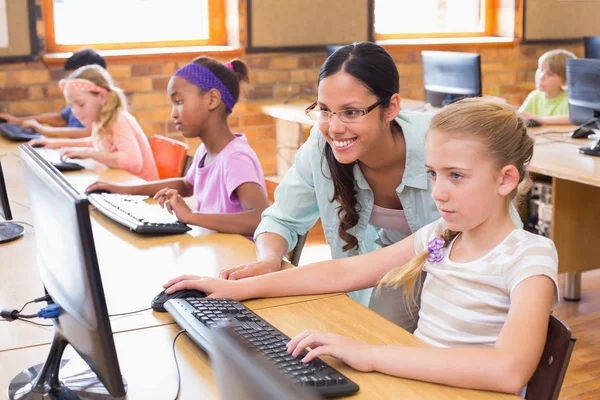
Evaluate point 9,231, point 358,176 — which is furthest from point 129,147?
point 358,176

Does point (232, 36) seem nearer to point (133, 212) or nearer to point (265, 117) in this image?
point (265, 117)

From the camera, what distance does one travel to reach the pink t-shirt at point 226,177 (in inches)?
94.5

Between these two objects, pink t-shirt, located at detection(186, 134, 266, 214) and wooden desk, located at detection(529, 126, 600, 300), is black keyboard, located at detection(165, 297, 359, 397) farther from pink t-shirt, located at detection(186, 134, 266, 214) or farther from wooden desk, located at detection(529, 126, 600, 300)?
wooden desk, located at detection(529, 126, 600, 300)

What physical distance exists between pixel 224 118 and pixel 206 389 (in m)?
1.48

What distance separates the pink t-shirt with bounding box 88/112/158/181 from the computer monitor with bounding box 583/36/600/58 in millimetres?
3356

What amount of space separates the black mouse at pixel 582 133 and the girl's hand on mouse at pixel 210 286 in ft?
8.37

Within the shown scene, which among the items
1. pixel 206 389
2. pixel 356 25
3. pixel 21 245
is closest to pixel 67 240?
pixel 206 389

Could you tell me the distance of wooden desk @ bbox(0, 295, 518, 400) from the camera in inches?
46.9

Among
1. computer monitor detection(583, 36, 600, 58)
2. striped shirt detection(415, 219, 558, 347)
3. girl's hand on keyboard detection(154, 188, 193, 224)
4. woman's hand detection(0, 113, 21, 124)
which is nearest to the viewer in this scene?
striped shirt detection(415, 219, 558, 347)

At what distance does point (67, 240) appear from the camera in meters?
1.06

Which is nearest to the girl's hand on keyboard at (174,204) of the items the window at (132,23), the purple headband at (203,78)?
the purple headband at (203,78)

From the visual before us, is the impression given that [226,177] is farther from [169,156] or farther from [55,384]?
[55,384]

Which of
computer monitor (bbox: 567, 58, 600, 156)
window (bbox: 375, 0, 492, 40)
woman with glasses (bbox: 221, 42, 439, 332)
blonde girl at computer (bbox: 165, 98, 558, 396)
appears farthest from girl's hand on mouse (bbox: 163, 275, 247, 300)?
window (bbox: 375, 0, 492, 40)

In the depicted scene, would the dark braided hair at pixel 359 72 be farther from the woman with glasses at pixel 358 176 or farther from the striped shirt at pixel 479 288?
the striped shirt at pixel 479 288
